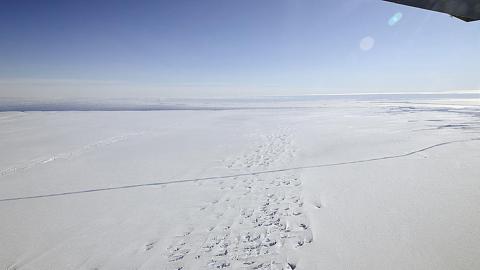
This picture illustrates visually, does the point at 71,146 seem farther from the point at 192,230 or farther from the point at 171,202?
the point at 192,230

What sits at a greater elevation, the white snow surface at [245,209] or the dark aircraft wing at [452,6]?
the dark aircraft wing at [452,6]

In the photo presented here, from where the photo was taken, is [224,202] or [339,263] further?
[224,202]

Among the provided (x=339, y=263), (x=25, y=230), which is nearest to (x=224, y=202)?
(x=339, y=263)

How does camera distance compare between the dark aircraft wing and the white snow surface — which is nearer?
the dark aircraft wing

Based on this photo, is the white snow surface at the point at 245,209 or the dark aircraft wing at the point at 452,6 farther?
the white snow surface at the point at 245,209

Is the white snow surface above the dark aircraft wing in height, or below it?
below
